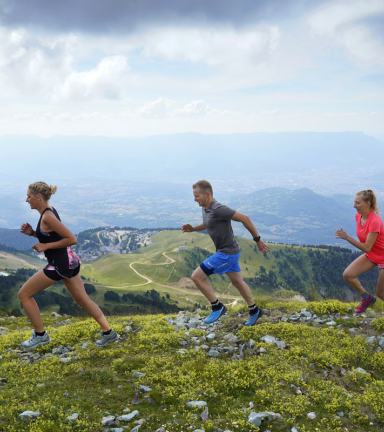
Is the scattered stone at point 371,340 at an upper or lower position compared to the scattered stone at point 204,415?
lower

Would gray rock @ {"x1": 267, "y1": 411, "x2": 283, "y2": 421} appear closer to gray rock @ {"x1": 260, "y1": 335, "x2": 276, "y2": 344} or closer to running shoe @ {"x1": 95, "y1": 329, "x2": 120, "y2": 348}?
gray rock @ {"x1": 260, "y1": 335, "x2": 276, "y2": 344}

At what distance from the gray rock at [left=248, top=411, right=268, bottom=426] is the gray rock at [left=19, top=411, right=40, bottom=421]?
407 centimetres

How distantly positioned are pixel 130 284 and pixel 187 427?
195 m

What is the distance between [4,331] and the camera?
38.8ft

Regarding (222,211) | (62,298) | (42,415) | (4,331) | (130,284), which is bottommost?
(130,284)

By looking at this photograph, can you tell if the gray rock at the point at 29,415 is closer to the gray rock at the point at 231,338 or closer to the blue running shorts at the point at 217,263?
the blue running shorts at the point at 217,263

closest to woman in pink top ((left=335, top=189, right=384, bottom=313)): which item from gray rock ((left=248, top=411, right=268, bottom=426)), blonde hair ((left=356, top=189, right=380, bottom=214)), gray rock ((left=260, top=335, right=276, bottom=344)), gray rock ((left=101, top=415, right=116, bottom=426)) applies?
blonde hair ((left=356, top=189, right=380, bottom=214))

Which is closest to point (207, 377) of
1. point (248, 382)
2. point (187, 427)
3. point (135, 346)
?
point (248, 382)

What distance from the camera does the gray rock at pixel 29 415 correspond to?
A: 5.40m

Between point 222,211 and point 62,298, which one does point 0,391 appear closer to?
point 222,211

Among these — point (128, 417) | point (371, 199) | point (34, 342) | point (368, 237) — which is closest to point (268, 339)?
point (368, 237)

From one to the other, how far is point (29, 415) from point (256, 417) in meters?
4.32

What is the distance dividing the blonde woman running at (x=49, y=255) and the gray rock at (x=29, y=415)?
311cm

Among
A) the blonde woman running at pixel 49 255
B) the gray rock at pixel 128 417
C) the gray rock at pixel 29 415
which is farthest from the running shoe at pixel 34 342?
the gray rock at pixel 128 417
